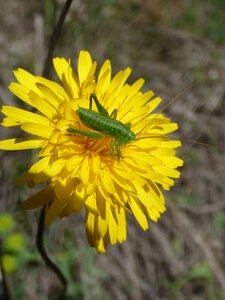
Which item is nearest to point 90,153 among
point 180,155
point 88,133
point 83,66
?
point 88,133

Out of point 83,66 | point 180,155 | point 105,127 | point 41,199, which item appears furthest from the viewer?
point 180,155

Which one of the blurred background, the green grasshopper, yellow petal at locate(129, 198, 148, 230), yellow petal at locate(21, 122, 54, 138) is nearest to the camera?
yellow petal at locate(21, 122, 54, 138)

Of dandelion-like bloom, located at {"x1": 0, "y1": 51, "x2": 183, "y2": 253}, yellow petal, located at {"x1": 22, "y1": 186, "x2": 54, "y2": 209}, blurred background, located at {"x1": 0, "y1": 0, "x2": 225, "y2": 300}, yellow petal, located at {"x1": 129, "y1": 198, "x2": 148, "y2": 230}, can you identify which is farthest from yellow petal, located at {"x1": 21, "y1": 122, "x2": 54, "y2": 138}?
blurred background, located at {"x1": 0, "y1": 0, "x2": 225, "y2": 300}

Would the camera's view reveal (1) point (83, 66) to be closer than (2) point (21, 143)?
No

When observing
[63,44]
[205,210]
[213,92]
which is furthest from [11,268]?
[213,92]

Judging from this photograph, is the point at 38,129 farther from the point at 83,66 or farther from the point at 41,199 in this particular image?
the point at 83,66

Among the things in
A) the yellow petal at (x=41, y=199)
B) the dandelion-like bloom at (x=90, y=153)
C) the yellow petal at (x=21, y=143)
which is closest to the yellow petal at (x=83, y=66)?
the dandelion-like bloom at (x=90, y=153)

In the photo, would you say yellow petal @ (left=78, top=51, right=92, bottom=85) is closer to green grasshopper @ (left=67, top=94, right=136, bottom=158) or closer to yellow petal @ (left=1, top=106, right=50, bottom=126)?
green grasshopper @ (left=67, top=94, right=136, bottom=158)

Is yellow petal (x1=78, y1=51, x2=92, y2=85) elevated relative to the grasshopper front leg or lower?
elevated
